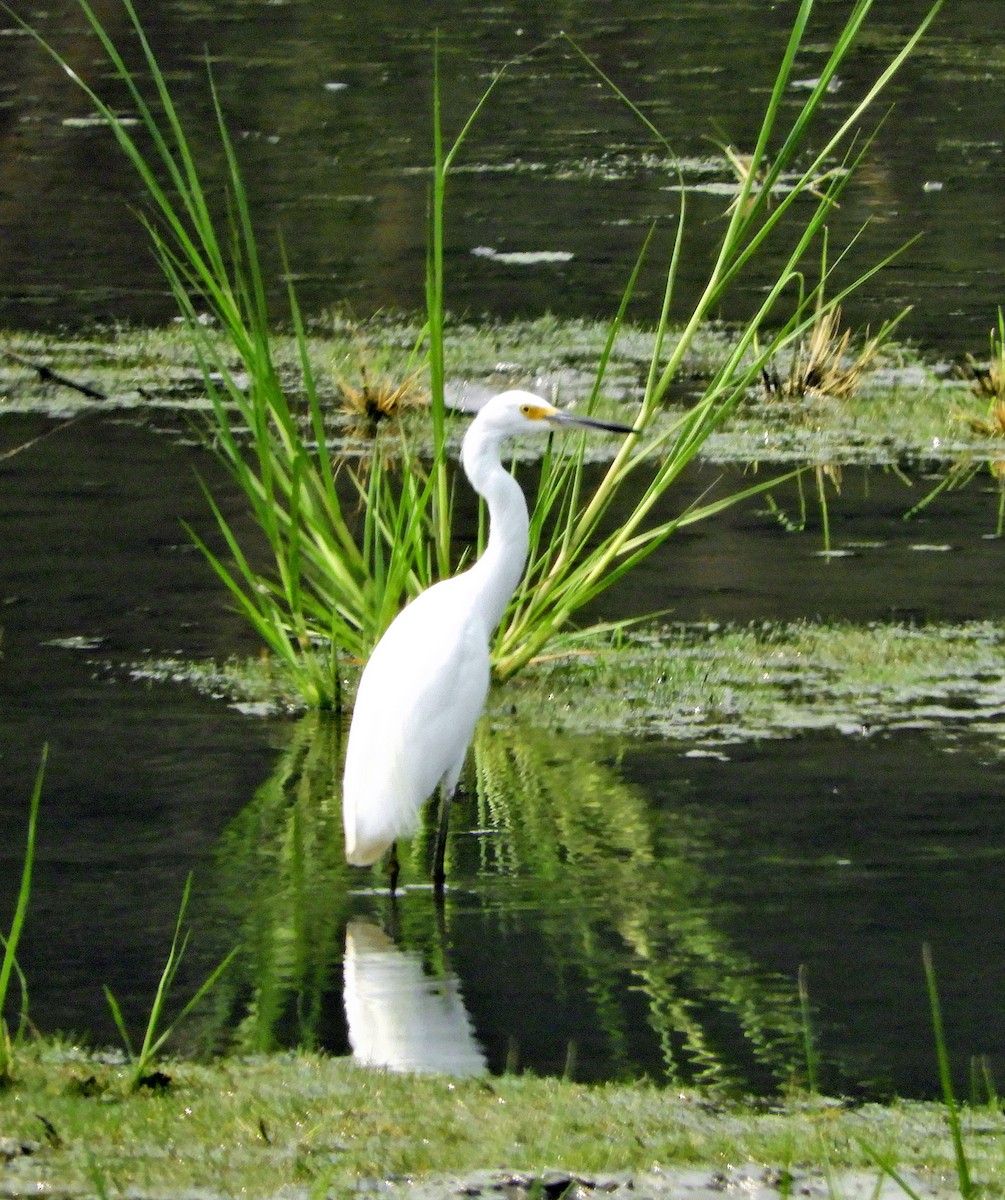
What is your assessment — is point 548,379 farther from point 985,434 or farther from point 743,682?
point 743,682

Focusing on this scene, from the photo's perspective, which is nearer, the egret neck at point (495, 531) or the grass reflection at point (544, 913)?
the grass reflection at point (544, 913)

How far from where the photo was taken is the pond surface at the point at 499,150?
49.9ft

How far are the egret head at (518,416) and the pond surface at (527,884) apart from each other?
1.05m

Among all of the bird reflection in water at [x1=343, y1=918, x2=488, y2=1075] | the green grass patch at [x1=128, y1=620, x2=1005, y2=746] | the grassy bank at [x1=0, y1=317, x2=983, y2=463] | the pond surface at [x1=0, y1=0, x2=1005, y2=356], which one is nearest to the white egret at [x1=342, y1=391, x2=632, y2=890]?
the bird reflection in water at [x1=343, y1=918, x2=488, y2=1075]

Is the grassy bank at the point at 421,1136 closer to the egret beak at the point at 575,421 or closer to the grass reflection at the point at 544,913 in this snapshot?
the grass reflection at the point at 544,913

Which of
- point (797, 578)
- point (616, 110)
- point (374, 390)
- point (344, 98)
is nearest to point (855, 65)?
point (616, 110)

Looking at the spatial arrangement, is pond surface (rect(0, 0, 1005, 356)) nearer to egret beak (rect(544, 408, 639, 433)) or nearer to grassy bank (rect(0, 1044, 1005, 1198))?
egret beak (rect(544, 408, 639, 433))

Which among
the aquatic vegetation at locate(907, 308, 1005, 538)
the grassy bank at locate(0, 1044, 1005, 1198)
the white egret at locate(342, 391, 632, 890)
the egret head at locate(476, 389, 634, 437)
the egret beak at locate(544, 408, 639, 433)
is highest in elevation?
the egret head at locate(476, 389, 634, 437)

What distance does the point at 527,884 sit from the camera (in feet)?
20.0

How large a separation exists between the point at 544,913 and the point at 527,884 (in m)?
0.24

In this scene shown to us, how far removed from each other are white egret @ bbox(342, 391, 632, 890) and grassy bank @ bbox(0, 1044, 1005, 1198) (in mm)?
1181

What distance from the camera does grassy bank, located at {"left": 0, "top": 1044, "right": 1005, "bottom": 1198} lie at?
13.6 ft

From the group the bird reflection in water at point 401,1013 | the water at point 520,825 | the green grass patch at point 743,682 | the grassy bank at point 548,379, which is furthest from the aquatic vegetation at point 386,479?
the grassy bank at point 548,379

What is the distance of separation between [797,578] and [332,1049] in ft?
14.6
